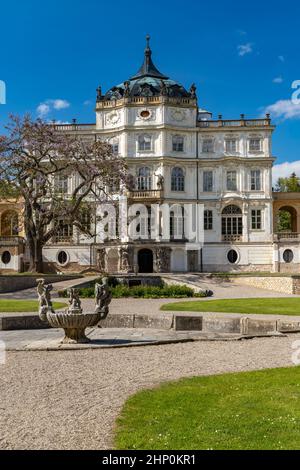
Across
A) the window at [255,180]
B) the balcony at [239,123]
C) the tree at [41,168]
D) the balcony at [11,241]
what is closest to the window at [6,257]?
the balcony at [11,241]

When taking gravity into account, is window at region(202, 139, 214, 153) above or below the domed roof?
below

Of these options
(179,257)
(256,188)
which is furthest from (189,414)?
(256,188)

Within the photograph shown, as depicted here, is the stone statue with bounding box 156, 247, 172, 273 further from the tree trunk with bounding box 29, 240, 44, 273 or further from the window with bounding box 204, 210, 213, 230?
the tree trunk with bounding box 29, 240, 44, 273

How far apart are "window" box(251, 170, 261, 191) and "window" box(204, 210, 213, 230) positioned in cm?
561

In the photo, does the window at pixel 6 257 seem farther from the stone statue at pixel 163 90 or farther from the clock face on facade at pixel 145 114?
the stone statue at pixel 163 90

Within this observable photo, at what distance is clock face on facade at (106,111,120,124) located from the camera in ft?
192

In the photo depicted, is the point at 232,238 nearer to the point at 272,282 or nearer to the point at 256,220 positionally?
the point at 256,220

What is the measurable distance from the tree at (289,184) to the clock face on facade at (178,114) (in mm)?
30167

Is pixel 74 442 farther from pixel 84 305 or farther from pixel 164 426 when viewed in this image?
pixel 84 305

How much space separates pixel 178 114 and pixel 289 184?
33.3m

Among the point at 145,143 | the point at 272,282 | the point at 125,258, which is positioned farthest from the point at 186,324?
the point at 145,143

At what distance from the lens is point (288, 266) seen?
177 feet

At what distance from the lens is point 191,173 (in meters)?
58.5

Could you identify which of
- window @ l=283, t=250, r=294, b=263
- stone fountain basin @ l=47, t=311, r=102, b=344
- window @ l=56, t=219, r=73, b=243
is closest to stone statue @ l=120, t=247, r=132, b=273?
window @ l=56, t=219, r=73, b=243
